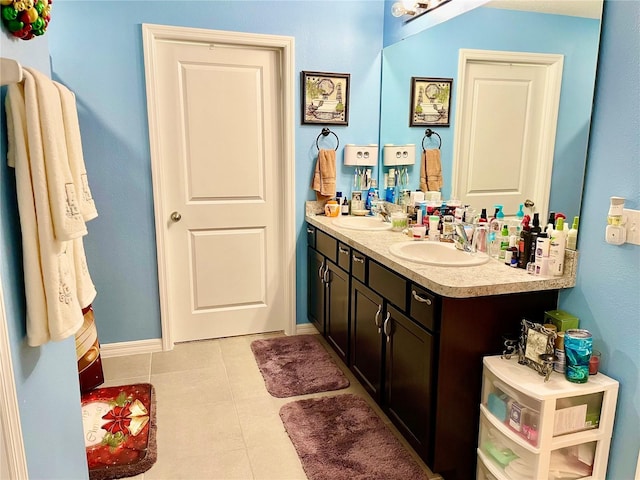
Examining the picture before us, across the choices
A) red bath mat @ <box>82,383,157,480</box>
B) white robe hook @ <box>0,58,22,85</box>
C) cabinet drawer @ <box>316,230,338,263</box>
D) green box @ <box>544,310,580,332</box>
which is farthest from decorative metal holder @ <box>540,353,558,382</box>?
white robe hook @ <box>0,58,22,85</box>

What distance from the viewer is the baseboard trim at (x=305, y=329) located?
3.59 m

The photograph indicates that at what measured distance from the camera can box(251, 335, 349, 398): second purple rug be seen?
2.76m

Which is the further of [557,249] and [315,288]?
[315,288]

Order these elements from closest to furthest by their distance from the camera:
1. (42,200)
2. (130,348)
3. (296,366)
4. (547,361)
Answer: (42,200) < (547,361) < (296,366) < (130,348)

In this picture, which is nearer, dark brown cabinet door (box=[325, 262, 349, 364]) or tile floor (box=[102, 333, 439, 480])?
tile floor (box=[102, 333, 439, 480])

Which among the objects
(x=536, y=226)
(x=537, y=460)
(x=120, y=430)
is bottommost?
(x=120, y=430)

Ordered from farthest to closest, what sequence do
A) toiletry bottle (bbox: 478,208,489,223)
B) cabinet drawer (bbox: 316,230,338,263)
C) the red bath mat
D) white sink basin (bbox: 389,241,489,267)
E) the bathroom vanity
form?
cabinet drawer (bbox: 316,230,338,263), toiletry bottle (bbox: 478,208,489,223), white sink basin (bbox: 389,241,489,267), the red bath mat, the bathroom vanity

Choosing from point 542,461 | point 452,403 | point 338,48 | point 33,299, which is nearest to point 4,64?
point 33,299

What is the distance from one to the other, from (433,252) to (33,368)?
1823mm

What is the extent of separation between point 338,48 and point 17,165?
8.39ft

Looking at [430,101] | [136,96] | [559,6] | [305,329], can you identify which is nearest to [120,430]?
[305,329]

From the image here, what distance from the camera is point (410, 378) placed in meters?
2.07

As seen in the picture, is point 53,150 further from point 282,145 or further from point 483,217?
point 282,145

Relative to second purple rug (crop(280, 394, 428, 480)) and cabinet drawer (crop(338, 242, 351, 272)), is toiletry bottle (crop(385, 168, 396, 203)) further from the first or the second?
second purple rug (crop(280, 394, 428, 480))
